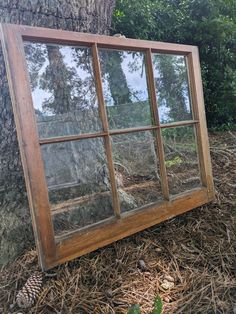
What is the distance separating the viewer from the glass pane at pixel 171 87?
1728mm

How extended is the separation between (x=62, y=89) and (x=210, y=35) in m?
2.79

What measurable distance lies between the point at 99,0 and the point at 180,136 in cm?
87

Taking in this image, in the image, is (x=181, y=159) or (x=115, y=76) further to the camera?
(x=181, y=159)

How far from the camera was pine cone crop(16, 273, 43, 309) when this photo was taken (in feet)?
4.08

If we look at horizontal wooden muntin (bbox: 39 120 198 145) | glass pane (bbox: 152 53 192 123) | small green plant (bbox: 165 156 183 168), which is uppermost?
glass pane (bbox: 152 53 192 123)

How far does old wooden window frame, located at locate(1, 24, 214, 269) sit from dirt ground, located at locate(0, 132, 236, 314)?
91mm

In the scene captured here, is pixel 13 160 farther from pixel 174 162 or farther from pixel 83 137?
pixel 174 162

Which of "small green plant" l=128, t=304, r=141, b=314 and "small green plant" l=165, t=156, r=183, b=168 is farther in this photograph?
"small green plant" l=165, t=156, r=183, b=168

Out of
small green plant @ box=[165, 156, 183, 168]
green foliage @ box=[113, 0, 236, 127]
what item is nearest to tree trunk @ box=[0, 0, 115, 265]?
small green plant @ box=[165, 156, 183, 168]

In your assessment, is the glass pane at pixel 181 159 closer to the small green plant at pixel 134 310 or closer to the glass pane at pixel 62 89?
the glass pane at pixel 62 89

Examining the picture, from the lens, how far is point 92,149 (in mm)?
1473

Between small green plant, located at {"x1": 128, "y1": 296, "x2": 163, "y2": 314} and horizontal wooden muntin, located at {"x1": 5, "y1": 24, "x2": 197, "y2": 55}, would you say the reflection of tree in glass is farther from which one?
small green plant, located at {"x1": 128, "y1": 296, "x2": 163, "y2": 314}

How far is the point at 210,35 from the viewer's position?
3631 millimetres

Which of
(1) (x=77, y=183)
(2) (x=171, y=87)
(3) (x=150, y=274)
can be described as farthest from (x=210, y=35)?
(3) (x=150, y=274)
